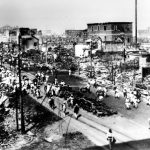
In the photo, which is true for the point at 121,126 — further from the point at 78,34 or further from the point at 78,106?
the point at 78,34

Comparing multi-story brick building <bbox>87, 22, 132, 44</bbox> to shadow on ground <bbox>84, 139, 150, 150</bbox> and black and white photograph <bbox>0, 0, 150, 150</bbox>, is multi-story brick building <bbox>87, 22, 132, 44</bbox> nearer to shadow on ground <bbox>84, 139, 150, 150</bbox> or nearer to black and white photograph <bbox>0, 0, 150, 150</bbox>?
black and white photograph <bbox>0, 0, 150, 150</bbox>

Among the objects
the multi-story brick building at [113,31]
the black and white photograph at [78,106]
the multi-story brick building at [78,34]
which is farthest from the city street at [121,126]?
the multi-story brick building at [78,34]

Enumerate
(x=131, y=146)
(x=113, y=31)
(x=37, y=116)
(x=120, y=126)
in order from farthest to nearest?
(x=113, y=31), (x=37, y=116), (x=120, y=126), (x=131, y=146)

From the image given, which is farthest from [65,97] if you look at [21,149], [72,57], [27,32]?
[27,32]

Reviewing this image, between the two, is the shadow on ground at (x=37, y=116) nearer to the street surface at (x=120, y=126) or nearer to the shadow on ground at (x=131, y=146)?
the street surface at (x=120, y=126)

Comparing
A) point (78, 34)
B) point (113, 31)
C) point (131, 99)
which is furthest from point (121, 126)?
point (78, 34)

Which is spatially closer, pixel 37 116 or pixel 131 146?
pixel 131 146

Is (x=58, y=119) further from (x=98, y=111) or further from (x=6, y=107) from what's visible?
(x=6, y=107)

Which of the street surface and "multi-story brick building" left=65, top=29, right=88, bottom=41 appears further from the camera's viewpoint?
"multi-story brick building" left=65, top=29, right=88, bottom=41

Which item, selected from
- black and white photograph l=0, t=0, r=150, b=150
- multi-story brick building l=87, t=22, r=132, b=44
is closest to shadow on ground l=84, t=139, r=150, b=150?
black and white photograph l=0, t=0, r=150, b=150
